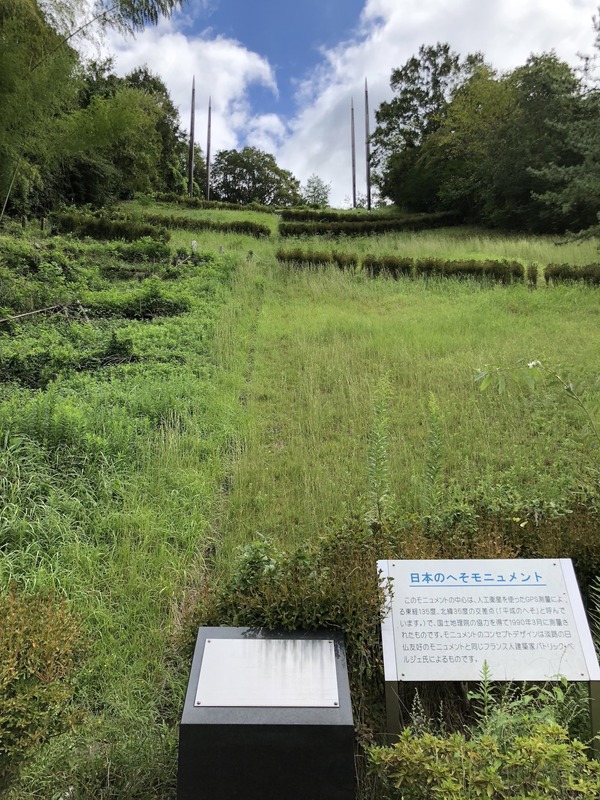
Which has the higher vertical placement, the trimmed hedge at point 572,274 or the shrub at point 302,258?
the shrub at point 302,258

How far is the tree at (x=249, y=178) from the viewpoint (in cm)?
4800

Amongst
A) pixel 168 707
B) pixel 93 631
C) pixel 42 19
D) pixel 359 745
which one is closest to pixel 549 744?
pixel 359 745

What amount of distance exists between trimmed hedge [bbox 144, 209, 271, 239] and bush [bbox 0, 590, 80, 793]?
18.8 meters

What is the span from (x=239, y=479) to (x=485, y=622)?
238cm

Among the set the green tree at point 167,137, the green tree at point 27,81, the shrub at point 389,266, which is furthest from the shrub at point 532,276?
the green tree at point 167,137

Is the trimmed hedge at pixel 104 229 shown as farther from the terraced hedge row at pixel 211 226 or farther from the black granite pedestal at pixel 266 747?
the black granite pedestal at pixel 266 747

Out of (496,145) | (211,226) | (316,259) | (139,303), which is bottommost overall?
(139,303)

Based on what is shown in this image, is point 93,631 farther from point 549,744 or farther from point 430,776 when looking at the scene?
point 549,744

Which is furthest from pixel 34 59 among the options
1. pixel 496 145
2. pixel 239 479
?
pixel 496 145

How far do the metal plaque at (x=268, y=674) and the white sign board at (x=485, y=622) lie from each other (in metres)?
0.33

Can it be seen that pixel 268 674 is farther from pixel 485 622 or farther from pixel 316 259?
pixel 316 259

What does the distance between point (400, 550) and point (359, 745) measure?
89 cm

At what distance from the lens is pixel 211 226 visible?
1995 centimetres

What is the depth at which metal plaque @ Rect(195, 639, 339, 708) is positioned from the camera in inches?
71.2
